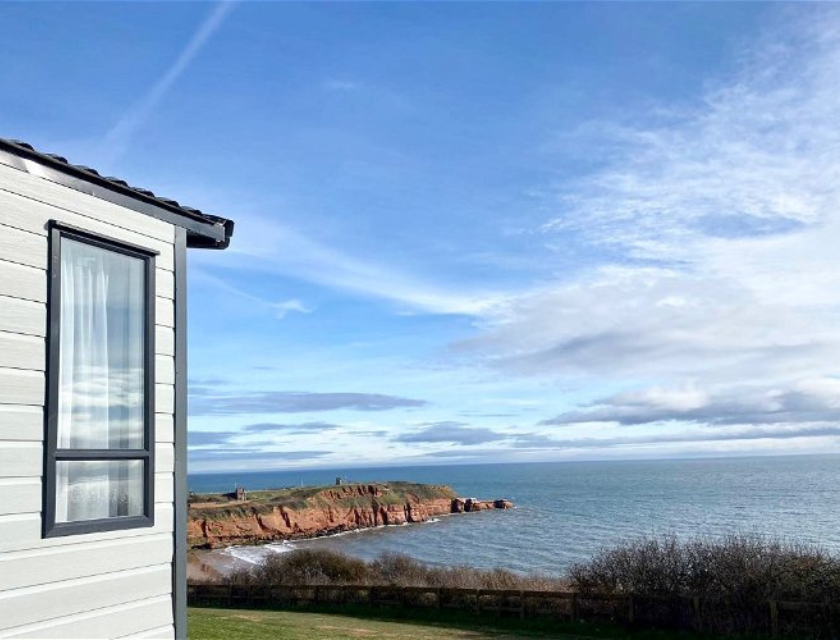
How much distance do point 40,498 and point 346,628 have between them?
14347 millimetres

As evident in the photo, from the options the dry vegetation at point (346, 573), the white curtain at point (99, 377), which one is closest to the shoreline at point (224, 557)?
the dry vegetation at point (346, 573)

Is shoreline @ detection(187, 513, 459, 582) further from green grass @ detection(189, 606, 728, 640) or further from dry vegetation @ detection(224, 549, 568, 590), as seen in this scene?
green grass @ detection(189, 606, 728, 640)

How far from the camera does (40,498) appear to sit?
4520mm

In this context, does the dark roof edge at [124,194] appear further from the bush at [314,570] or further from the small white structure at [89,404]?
the bush at [314,570]

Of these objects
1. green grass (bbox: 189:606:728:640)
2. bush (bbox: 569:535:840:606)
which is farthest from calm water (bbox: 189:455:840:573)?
green grass (bbox: 189:606:728:640)

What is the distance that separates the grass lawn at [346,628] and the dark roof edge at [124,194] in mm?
7834

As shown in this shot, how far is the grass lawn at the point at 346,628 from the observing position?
14.0 metres

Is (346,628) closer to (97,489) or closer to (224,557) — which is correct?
(97,489)

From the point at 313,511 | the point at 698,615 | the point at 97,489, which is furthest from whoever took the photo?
the point at 313,511

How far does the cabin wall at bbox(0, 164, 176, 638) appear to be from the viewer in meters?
4.39

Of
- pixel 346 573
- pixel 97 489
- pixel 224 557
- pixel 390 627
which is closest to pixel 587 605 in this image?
pixel 390 627

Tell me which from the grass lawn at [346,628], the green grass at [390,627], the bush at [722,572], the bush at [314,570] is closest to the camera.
Answer: the grass lawn at [346,628]

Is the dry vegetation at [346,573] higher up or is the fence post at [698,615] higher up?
the fence post at [698,615]

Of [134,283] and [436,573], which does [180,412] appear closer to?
[134,283]
